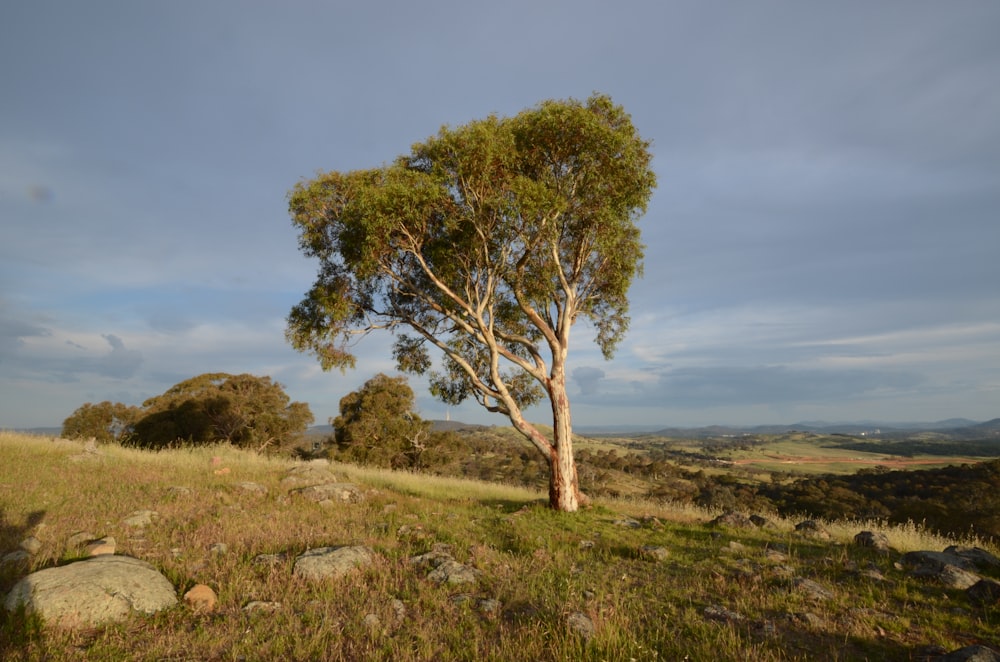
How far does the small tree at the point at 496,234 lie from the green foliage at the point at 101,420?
4286 centimetres

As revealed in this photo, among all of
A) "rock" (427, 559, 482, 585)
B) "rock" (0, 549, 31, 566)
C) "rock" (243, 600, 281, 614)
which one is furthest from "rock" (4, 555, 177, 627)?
"rock" (427, 559, 482, 585)

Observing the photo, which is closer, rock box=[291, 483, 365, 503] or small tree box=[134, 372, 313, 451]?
rock box=[291, 483, 365, 503]

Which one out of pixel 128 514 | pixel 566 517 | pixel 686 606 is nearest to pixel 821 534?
pixel 566 517

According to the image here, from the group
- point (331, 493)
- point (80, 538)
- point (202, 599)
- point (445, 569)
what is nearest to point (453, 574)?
point (445, 569)

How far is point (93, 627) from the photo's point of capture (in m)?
5.78

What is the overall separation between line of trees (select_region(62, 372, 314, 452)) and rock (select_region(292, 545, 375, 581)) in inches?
1460

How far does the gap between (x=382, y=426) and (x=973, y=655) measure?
1613 inches

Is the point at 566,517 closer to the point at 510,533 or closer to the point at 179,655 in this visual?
the point at 510,533

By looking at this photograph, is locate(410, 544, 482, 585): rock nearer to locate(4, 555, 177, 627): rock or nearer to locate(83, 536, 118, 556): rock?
locate(4, 555, 177, 627): rock

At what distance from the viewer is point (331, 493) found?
49.0 feet

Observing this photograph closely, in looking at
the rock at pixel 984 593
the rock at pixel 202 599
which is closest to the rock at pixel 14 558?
the rock at pixel 202 599

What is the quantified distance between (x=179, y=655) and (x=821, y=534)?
14325 mm

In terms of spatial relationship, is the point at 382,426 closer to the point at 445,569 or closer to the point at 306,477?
the point at 306,477

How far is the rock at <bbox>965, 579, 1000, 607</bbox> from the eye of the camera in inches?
283
